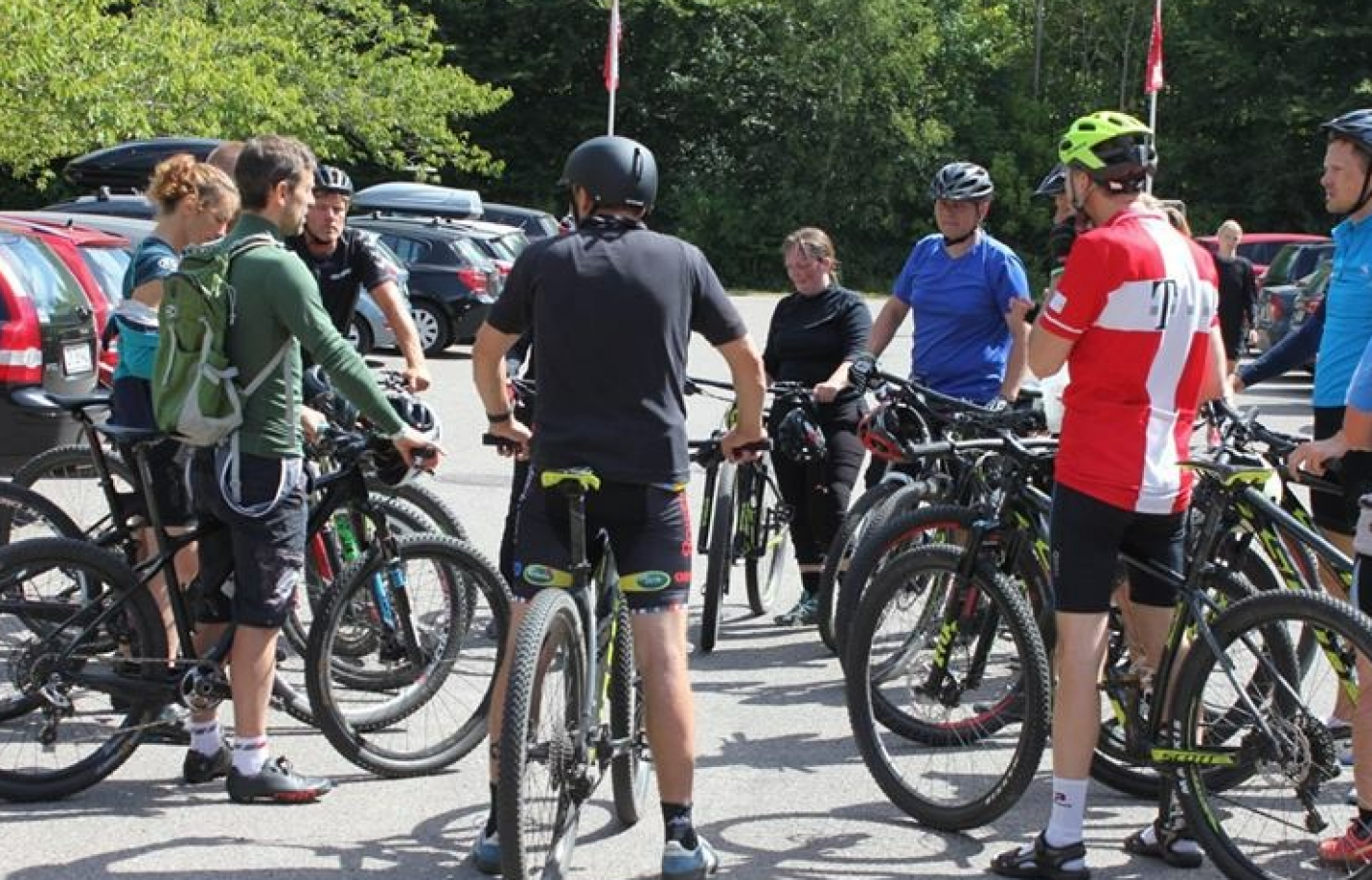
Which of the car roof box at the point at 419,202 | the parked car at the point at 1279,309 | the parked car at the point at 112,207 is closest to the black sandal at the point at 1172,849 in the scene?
the parked car at the point at 112,207

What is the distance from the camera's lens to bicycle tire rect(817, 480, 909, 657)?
7590 mm

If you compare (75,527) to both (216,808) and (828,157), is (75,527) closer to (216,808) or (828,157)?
(216,808)

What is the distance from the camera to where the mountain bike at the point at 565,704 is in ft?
14.5

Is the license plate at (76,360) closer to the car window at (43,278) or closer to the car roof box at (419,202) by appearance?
the car window at (43,278)

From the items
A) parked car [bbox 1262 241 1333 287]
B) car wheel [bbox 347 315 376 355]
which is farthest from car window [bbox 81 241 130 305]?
parked car [bbox 1262 241 1333 287]

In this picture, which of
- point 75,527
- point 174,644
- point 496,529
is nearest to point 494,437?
point 174,644

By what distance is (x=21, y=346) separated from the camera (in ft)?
33.3

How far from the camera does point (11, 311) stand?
10.2m

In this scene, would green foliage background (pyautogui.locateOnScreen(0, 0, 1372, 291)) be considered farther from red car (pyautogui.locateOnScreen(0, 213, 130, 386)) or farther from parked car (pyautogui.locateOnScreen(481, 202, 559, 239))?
red car (pyautogui.locateOnScreen(0, 213, 130, 386))

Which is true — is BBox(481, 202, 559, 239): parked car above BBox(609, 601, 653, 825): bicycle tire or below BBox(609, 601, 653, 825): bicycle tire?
above

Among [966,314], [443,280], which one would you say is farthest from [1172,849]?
[443,280]

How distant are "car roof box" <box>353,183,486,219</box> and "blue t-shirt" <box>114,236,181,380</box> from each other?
21.2m

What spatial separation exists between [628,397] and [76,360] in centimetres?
678

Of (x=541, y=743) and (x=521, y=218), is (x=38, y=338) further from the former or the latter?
(x=521, y=218)
